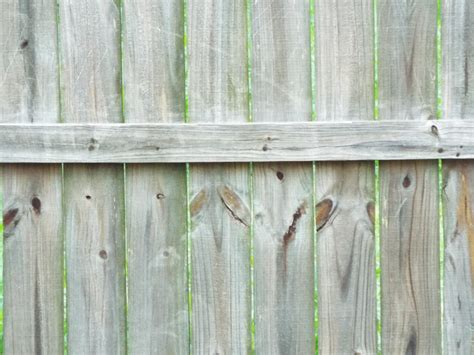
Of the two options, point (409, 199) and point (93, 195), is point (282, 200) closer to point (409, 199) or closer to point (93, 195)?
point (409, 199)

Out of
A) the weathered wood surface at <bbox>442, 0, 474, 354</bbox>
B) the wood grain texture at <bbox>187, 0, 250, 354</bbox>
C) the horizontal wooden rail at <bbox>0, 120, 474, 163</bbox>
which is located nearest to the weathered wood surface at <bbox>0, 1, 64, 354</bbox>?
the horizontal wooden rail at <bbox>0, 120, 474, 163</bbox>

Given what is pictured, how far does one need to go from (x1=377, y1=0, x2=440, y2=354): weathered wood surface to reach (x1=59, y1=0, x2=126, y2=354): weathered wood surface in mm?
876

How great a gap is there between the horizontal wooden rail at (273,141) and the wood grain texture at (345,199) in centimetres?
6

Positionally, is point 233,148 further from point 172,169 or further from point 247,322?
point 247,322

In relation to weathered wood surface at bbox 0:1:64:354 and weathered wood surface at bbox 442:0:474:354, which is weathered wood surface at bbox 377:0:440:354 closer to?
weathered wood surface at bbox 442:0:474:354

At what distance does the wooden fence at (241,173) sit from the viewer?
2686mm

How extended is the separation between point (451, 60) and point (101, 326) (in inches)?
57.4

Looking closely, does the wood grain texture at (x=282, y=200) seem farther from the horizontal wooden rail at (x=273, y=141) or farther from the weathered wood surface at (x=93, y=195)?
the weathered wood surface at (x=93, y=195)

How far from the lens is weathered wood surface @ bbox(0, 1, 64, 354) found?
8.99 ft

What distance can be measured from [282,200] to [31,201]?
84 centimetres

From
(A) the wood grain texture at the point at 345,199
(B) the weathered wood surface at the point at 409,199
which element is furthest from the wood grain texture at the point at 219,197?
(B) the weathered wood surface at the point at 409,199

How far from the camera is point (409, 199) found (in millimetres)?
2721

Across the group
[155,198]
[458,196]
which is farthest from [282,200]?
[458,196]

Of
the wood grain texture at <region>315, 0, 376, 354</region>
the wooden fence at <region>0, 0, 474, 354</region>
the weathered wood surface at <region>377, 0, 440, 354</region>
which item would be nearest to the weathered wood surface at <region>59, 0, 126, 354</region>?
the wooden fence at <region>0, 0, 474, 354</region>
